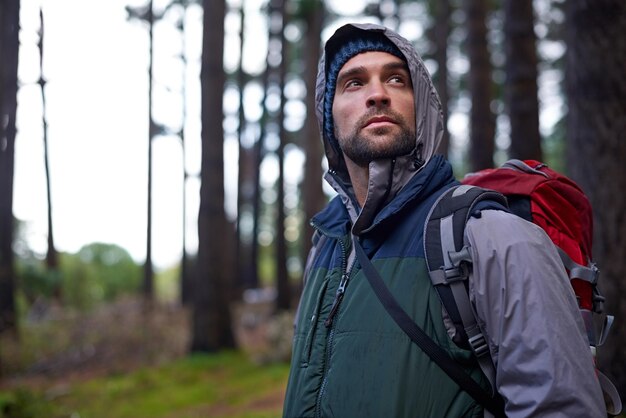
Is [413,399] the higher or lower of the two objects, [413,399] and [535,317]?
the lower

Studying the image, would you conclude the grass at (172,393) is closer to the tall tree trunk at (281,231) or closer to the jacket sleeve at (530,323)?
the tall tree trunk at (281,231)

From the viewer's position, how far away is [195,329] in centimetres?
1362

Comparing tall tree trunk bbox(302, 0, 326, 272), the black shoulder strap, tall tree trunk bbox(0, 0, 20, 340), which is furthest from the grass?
the black shoulder strap

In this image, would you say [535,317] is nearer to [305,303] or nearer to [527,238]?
[527,238]

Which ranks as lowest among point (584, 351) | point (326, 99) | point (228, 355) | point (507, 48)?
point (228, 355)

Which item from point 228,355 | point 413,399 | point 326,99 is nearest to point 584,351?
point 413,399

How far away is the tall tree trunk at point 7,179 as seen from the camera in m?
15.0

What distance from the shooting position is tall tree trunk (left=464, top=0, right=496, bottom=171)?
10.8 metres

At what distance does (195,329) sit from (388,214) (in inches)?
462

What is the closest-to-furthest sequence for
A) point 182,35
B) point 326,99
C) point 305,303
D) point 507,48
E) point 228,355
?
point 305,303 → point 326,99 → point 507,48 → point 228,355 → point 182,35

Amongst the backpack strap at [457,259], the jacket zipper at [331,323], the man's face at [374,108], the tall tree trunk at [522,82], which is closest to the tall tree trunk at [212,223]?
the tall tree trunk at [522,82]

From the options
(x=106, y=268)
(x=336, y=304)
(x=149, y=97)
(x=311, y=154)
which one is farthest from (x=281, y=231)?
(x=336, y=304)

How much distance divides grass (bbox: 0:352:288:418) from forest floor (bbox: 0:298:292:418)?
4 centimetres

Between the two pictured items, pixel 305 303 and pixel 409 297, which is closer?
pixel 409 297
